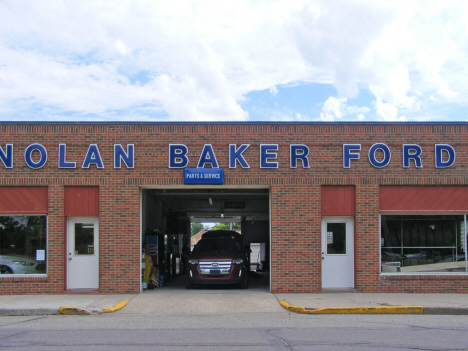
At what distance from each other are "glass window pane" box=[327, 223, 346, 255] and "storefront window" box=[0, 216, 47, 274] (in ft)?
25.2

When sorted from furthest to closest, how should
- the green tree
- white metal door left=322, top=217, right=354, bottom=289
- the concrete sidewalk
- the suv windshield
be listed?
the green tree → the suv windshield → white metal door left=322, top=217, right=354, bottom=289 → the concrete sidewalk

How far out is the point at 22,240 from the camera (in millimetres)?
14141

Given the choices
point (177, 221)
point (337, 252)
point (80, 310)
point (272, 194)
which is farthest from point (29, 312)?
point (177, 221)

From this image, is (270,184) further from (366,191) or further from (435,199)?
(435,199)

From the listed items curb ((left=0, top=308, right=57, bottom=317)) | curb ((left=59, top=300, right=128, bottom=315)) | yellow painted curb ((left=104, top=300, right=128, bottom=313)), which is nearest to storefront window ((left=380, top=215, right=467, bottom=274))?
yellow painted curb ((left=104, top=300, right=128, bottom=313))

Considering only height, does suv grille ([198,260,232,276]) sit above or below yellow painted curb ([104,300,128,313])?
above

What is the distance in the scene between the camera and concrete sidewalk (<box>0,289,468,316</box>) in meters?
11.5

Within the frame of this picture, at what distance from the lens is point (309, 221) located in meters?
14.0

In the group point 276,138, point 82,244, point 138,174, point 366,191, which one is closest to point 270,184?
point 276,138

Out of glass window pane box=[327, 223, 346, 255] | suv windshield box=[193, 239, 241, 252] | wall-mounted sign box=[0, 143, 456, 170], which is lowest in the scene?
suv windshield box=[193, 239, 241, 252]

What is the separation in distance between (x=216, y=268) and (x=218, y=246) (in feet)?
5.35

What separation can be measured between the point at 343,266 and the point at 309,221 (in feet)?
5.18

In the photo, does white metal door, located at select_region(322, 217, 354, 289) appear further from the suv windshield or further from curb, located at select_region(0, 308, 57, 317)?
curb, located at select_region(0, 308, 57, 317)

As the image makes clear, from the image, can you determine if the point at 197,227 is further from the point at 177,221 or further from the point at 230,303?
the point at 230,303
